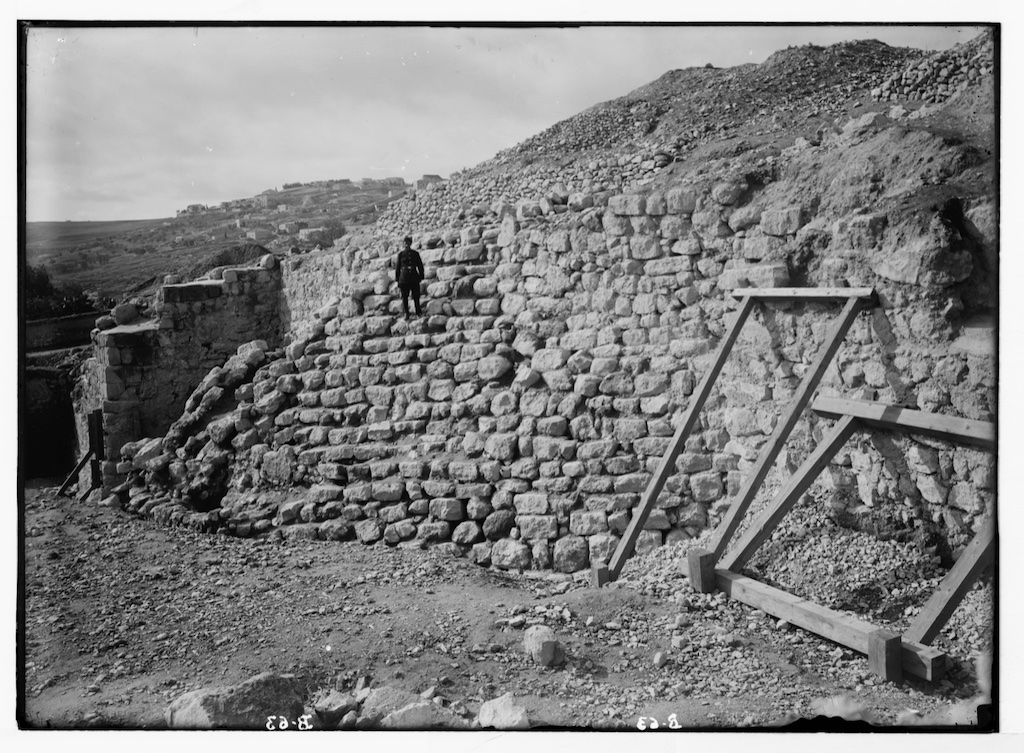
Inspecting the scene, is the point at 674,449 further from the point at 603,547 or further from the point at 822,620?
the point at 822,620

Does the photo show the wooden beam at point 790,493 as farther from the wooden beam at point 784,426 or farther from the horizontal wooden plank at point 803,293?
the horizontal wooden plank at point 803,293

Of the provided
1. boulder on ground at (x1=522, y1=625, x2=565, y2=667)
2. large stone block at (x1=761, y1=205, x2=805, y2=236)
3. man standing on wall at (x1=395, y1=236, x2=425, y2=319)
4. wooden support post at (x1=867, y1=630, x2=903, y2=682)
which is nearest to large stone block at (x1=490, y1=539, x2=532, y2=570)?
boulder on ground at (x1=522, y1=625, x2=565, y2=667)

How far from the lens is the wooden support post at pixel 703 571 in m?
4.38

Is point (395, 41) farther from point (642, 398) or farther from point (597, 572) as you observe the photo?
point (597, 572)

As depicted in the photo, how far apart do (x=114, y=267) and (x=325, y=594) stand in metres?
2.33

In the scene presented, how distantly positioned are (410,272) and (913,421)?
10.9 ft

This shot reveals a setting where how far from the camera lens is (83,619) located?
14.2ft

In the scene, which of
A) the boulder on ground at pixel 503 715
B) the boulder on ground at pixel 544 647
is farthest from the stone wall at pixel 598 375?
the boulder on ground at pixel 503 715

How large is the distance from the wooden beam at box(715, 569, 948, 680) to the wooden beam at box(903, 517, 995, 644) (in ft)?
0.23

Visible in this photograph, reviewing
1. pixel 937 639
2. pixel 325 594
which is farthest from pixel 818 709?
pixel 325 594

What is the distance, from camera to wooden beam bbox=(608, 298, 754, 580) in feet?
15.4

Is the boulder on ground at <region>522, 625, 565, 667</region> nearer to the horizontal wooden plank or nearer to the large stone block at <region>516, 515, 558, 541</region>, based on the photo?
the large stone block at <region>516, 515, 558, 541</region>

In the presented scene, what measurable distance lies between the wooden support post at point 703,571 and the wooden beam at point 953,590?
3.22 feet
